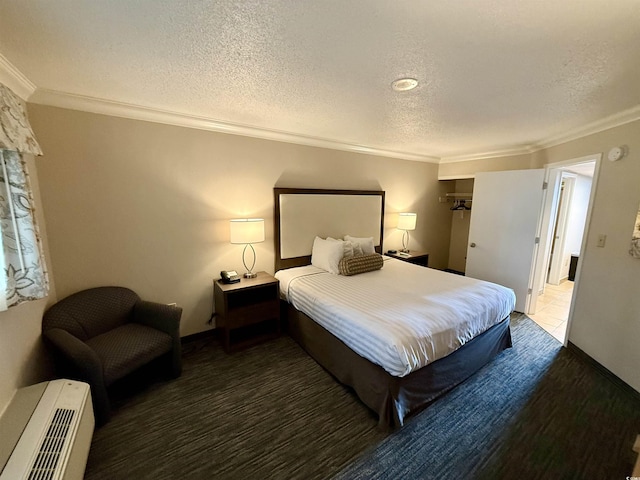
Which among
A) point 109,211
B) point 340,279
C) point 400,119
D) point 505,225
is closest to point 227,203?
point 109,211

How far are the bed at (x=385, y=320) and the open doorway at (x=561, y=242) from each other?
1607mm

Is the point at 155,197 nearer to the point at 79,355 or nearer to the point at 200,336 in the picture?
the point at 79,355

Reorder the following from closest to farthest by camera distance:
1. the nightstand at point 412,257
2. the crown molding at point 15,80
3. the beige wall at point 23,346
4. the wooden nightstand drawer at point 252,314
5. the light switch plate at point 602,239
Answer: the beige wall at point 23,346, the crown molding at point 15,80, the light switch plate at point 602,239, the wooden nightstand drawer at point 252,314, the nightstand at point 412,257

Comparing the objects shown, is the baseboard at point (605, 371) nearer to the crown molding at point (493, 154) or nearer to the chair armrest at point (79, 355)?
the crown molding at point (493, 154)

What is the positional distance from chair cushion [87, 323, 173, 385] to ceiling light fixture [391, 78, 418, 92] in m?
2.61

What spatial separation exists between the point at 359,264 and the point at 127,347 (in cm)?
230

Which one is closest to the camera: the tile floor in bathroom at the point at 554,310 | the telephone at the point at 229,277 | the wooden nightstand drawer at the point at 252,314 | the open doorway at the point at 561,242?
the wooden nightstand drawer at the point at 252,314

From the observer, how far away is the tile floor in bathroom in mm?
3190

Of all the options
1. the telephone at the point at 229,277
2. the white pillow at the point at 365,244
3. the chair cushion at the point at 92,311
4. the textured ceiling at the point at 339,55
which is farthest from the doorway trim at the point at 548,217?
the chair cushion at the point at 92,311

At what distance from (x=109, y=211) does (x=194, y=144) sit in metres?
0.99

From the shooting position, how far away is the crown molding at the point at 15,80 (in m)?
1.58

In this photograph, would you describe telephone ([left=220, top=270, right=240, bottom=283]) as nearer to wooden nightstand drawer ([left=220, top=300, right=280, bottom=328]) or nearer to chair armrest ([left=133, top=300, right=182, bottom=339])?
wooden nightstand drawer ([left=220, top=300, right=280, bottom=328])

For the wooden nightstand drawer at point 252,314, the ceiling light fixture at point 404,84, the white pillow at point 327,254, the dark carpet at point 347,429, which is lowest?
the dark carpet at point 347,429

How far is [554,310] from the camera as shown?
371 cm
